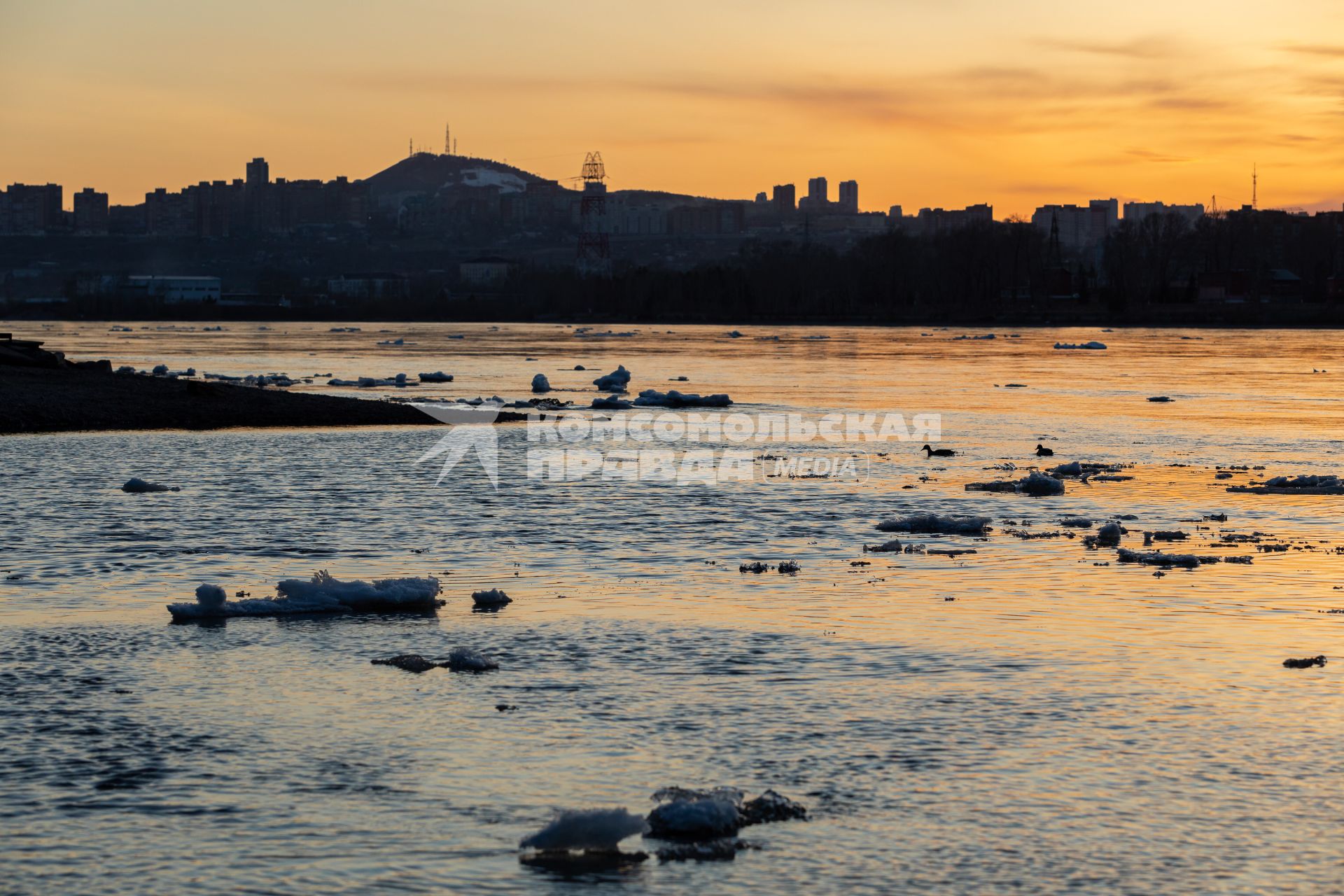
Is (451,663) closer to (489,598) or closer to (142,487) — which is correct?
(489,598)

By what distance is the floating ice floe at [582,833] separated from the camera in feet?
26.0

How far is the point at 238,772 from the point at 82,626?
4.55m

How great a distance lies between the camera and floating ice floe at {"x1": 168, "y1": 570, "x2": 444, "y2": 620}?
541 inches

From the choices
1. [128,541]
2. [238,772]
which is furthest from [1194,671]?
[128,541]

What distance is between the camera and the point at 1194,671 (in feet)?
38.3

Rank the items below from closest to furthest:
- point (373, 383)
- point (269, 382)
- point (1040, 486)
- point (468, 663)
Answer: point (468, 663), point (1040, 486), point (269, 382), point (373, 383)

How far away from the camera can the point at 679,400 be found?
4175 cm

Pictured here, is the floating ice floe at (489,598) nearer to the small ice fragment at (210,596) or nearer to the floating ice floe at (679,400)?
the small ice fragment at (210,596)

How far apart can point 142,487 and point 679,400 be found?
21.1 m

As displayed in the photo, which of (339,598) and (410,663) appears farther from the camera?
(339,598)

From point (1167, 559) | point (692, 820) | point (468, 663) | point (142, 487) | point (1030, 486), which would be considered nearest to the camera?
point (692, 820)

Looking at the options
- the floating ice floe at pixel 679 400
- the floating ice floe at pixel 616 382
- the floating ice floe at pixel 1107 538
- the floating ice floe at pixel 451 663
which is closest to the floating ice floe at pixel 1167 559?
the floating ice floe at pixel 1107 538

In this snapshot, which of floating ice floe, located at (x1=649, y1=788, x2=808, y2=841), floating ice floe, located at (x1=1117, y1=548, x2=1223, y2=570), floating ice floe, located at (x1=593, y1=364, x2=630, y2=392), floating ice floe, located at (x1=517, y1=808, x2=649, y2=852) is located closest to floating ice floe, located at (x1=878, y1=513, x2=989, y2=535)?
floating ice floe, located at (x1=1117, y1=548, x2=1223, y2=570)

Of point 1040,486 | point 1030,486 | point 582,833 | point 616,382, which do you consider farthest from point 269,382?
point 582,833
